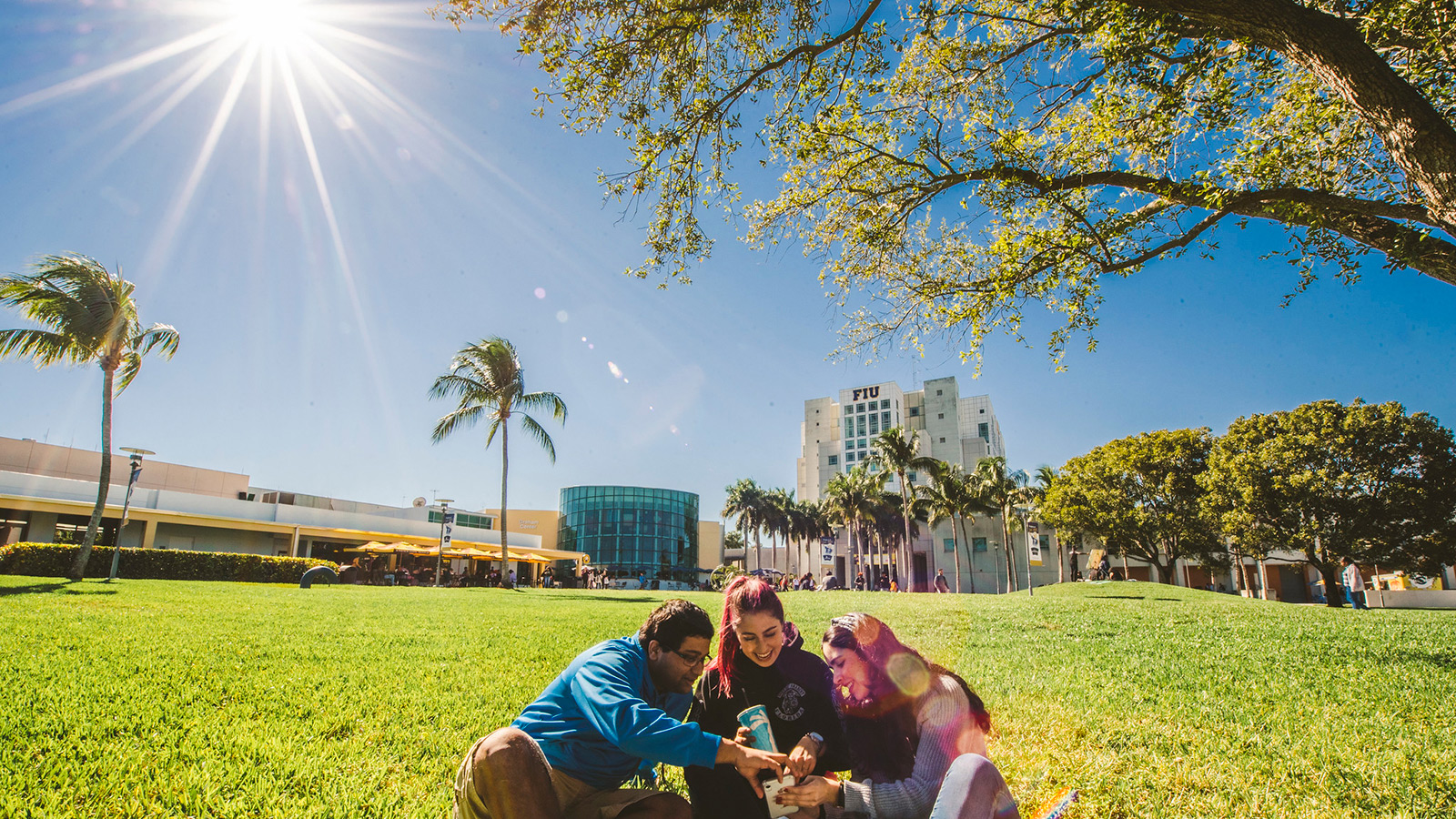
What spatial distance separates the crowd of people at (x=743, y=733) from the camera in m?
2.29

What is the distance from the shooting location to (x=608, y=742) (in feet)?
8.21

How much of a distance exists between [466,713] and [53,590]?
15699mm

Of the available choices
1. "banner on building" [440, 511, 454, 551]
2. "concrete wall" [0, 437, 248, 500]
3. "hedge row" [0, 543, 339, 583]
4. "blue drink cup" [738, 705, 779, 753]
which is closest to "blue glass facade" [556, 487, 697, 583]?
"concrete wall" [0, 437, 248, 500]

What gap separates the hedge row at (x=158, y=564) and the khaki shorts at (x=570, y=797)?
24.4 metres

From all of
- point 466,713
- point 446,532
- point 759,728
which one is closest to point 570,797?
point 759,728

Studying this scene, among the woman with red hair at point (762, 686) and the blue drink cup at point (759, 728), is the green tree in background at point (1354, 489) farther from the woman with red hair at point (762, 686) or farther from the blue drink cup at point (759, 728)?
the blue drink cup at point (759, 728)

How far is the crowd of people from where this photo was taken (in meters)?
2.29

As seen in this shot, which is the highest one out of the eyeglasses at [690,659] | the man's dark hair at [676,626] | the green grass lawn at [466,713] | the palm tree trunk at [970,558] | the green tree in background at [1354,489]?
the green tree in background at [1354,489]

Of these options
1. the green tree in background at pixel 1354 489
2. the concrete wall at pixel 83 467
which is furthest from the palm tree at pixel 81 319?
the green tree in background at pixel 1354 489

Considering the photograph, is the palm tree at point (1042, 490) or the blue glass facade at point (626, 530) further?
the blue glass facade at point (626, 530)

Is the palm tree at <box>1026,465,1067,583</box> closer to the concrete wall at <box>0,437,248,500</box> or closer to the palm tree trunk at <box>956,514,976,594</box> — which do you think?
the palm tree trunk at <box>956,514,976,594</box>

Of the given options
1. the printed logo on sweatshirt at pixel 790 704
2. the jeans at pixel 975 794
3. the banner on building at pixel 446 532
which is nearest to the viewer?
the jeans at pixel 975 794

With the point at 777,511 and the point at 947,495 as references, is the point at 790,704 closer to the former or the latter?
the point at 947,495

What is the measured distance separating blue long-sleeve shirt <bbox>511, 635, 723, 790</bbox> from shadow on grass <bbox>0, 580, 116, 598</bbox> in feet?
53.1
